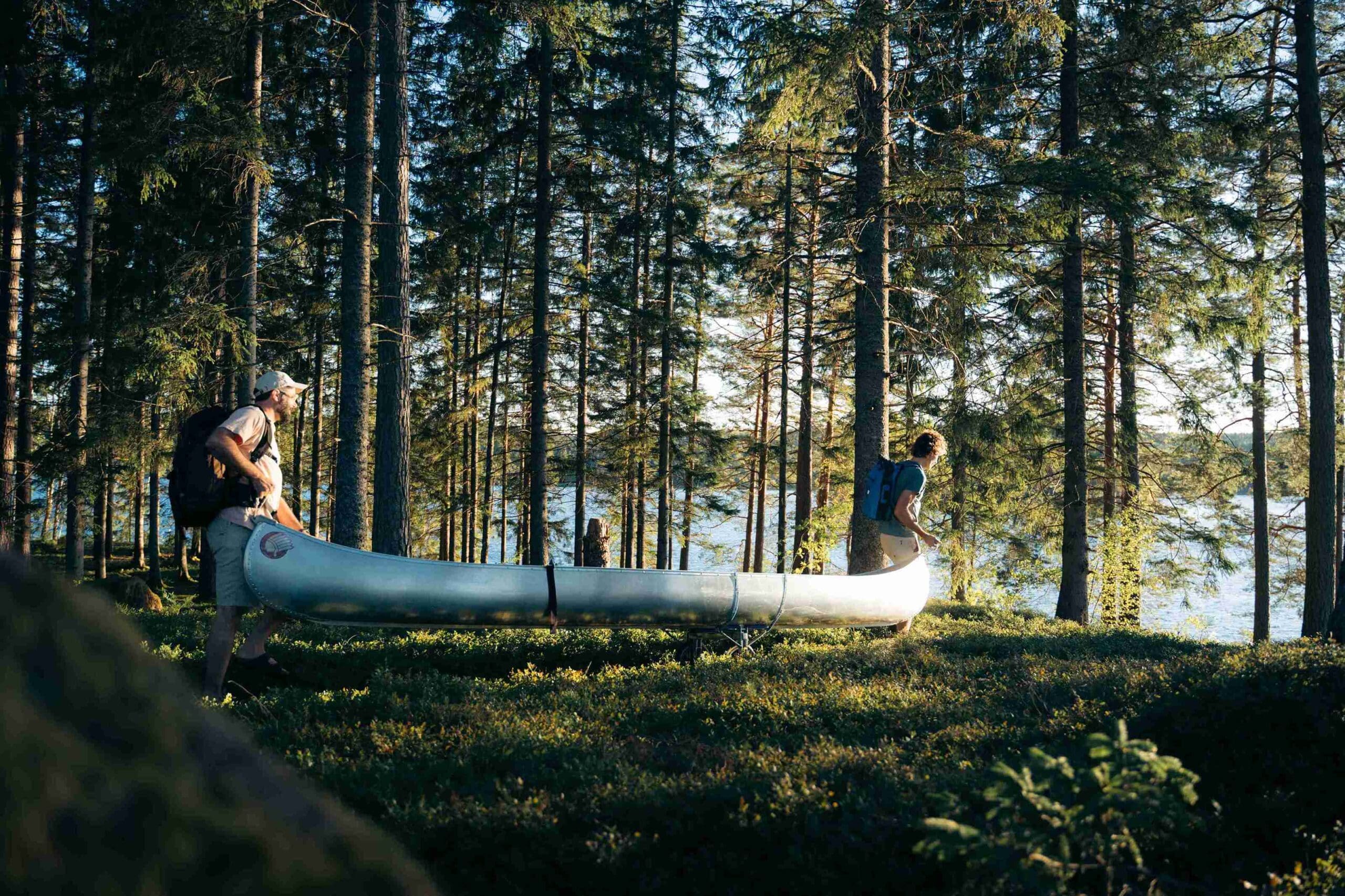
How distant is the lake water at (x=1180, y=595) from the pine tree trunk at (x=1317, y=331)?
2.83 meters

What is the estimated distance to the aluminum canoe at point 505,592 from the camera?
6.18 m

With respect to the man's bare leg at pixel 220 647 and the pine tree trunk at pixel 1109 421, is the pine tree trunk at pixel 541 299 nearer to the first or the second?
the man's bare leg at pixel 220 647

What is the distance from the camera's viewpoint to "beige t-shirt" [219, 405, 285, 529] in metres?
5.87

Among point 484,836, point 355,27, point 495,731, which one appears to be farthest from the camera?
point 355,27

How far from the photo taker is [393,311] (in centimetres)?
1059

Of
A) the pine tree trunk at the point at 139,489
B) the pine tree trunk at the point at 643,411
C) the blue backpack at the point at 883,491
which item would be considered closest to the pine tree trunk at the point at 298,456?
the pine tree trunk at the point at 139,489

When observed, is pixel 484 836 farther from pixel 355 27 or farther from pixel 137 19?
pixel 137 19

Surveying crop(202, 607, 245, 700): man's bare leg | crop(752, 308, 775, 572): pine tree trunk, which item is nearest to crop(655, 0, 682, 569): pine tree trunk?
crop(752, 308, 775, 572): pine tree trunk

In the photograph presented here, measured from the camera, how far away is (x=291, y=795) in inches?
38.1

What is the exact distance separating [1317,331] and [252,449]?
1461cm

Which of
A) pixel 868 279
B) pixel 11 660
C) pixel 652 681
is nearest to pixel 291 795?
pixel 11 660

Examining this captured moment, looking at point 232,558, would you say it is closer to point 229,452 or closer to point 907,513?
point 229,452

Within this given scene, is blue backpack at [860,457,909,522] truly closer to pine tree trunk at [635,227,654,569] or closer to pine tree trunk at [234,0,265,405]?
pine tree trunk at [234,0,265,405]

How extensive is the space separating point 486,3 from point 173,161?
534 cm
